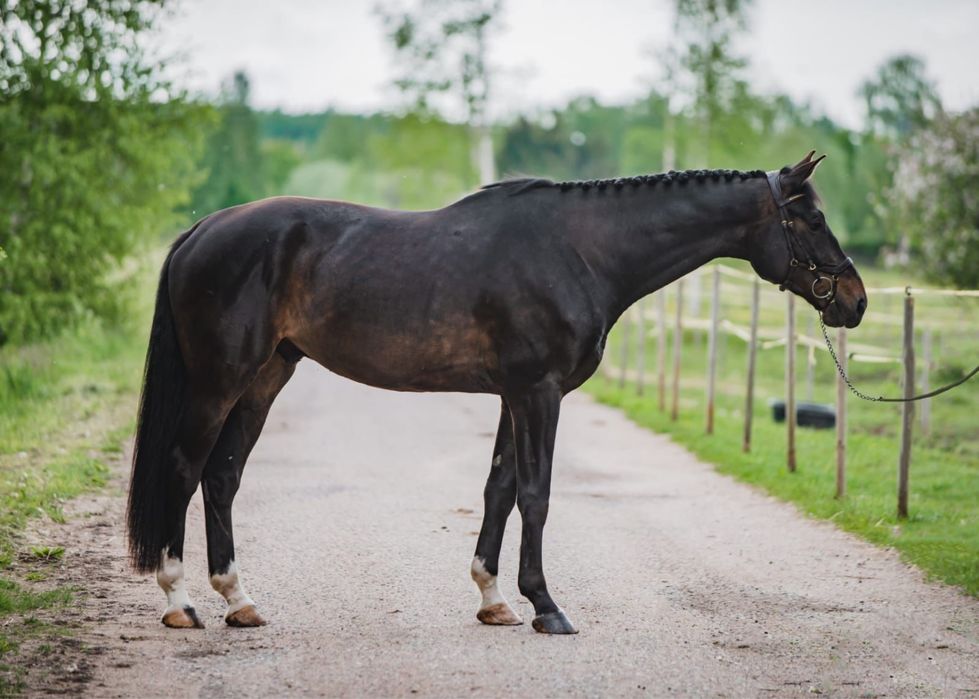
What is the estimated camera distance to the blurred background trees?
611 inches

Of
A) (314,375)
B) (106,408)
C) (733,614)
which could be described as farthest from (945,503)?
(314,375)

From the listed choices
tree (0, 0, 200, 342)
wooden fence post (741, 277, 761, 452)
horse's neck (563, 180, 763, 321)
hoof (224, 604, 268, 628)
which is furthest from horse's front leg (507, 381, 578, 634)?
tree (0, 0, 200, 342)

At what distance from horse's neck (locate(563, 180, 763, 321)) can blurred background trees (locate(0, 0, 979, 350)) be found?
1456mm

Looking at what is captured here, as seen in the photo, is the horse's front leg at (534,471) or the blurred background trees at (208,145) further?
the blurred background trees at (208,145)

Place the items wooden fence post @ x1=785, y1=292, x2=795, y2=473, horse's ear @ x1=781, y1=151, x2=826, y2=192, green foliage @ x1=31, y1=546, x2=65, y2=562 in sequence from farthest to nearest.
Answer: wooden fence post @ x1=785, y1=292, x2=795, y2=473
green foliage @ x1=31, y1=546, x2=65, y2=562
horse's ear @ x1=781, y1=151, x2=826, y2=192

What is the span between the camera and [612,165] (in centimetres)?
6888

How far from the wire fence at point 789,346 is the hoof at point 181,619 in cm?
487

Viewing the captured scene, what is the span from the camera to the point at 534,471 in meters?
5.34

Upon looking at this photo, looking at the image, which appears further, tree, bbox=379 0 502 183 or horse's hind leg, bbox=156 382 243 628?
tree, bbox=379 0 502 183

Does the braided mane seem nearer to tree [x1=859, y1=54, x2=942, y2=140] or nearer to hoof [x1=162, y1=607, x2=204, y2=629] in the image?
hoof [x1=162, y1=607, x2=204, y2=629]

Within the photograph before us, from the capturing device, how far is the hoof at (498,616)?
5.31 metres

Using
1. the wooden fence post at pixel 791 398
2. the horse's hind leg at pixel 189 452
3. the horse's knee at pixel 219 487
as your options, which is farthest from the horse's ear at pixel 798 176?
the wooden fence post at pixel 791 398

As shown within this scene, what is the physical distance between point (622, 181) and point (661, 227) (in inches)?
11.9

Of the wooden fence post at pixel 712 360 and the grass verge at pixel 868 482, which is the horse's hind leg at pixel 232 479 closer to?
the grass verge at pixel 868 482
